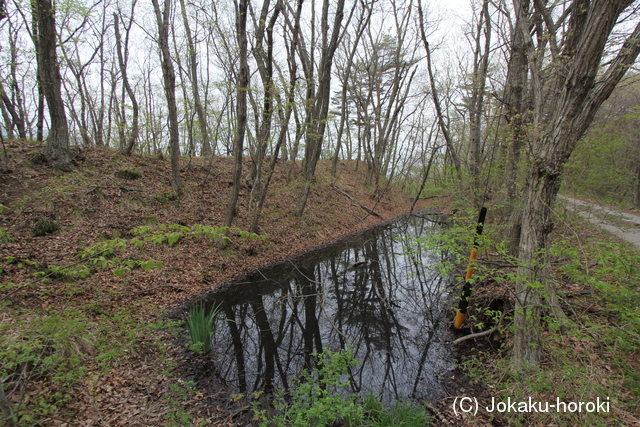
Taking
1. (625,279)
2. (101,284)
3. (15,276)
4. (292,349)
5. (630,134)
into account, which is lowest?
(292,349)

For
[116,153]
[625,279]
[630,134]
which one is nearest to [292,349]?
[625,279]

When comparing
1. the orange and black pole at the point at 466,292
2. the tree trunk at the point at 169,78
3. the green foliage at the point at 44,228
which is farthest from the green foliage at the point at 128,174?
the orange and black pole at the point at 466,292

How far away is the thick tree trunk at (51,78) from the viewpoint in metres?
6.80

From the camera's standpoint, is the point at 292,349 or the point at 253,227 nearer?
the point at 292,349

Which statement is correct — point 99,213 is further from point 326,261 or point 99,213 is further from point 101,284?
point 326,261

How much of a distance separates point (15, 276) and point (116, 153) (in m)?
6.69

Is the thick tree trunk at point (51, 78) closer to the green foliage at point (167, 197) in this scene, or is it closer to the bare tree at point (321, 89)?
the green foliage at point (167, 197)

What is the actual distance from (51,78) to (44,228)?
13.7 ft

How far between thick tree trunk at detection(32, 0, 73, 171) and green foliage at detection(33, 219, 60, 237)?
107 inches

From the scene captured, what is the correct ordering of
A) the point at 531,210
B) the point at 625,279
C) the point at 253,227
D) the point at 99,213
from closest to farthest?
the point at 625,279
the point at 531,210
the point at 99,213
the point at 253,227

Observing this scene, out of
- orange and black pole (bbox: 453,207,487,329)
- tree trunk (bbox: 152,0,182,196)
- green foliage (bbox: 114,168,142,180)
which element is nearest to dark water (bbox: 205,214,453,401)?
orange and black pole (bbox: 453,207,487,329)

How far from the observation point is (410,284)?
7.26 m

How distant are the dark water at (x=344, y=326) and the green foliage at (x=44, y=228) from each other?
399 cm

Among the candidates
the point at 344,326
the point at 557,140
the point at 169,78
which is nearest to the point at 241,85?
the point at 169,78
